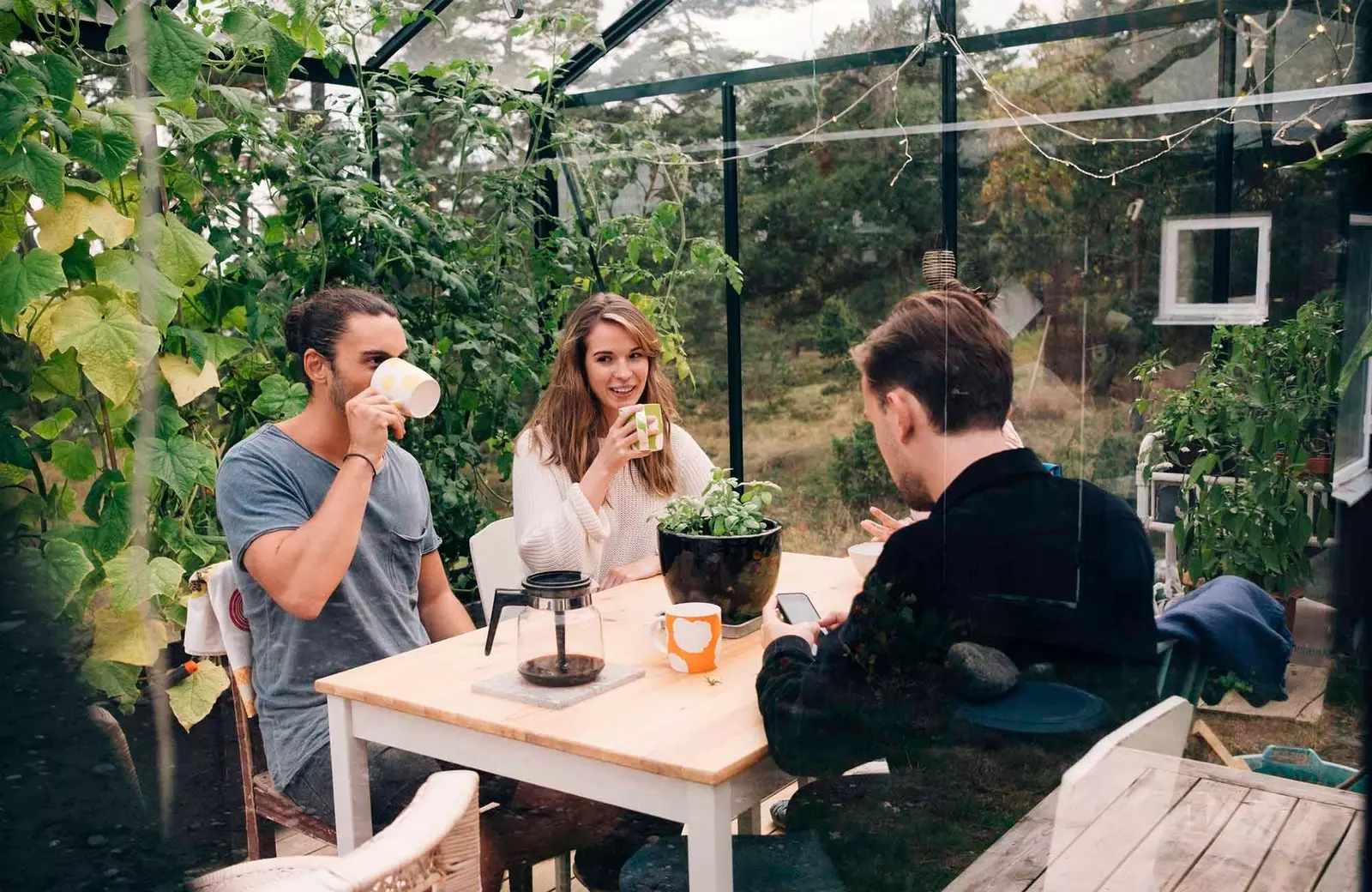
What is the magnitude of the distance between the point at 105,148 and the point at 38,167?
154 mm

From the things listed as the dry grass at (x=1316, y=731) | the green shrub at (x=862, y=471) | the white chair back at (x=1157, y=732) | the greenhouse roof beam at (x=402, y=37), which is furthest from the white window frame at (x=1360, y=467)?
the greenhouse roof beam at (x=402, y=37)

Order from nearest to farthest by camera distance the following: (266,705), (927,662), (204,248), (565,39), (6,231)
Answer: (927,662)
(266,705)
(6,231)
(204,248)
(565,39)

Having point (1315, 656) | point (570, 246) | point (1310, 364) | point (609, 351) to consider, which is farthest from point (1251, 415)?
point (570, 246)

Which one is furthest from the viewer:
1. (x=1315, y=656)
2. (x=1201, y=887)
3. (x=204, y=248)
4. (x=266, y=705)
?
(x=204, y=248)

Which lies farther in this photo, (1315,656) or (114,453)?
(114,453)

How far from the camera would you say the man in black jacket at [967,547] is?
0.85m

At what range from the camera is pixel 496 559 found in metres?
2.22

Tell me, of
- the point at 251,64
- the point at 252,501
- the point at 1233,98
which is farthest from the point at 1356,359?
the point at 251,64

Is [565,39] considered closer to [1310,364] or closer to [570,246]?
[570,246]

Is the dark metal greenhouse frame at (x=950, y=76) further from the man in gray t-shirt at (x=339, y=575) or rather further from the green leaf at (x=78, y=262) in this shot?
the green leaf at (x=78, y=262)

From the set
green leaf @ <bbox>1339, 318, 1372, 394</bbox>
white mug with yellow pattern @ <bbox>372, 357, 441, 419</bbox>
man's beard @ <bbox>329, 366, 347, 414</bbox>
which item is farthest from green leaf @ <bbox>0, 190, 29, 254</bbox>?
green leaf @ <bbox>1339, 318, 1372, 394</bbox>

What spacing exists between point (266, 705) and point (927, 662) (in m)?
1.13

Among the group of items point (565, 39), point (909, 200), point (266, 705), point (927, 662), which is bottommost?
point (266, 705)

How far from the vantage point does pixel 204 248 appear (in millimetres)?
2115
